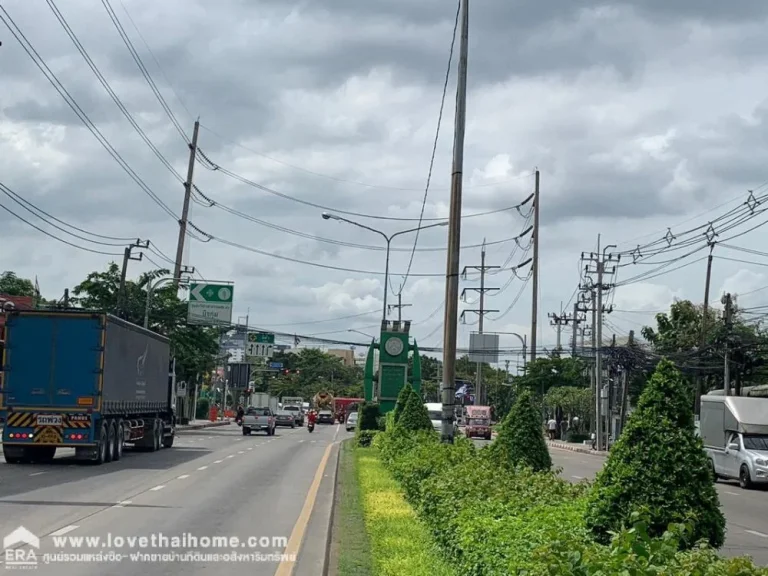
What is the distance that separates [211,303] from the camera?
49.2 metres

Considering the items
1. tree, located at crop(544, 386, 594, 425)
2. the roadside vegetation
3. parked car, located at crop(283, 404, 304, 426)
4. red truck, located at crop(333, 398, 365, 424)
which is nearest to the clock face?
the roadside vegetation

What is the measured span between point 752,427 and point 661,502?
81.3 feet

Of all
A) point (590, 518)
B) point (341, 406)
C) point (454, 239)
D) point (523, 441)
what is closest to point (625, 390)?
point (454, 239)

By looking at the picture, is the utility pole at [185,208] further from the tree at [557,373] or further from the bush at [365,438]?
the tree at [557,373]

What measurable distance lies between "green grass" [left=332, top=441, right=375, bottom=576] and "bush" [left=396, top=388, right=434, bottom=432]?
4.07 m

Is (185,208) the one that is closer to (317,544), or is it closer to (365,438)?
(365,438)

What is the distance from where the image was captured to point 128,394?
29.5m

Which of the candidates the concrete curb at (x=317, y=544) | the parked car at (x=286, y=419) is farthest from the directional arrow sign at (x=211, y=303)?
the concrete curb at (x=317, y=544)

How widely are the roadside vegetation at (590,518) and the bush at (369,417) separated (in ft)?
87.8

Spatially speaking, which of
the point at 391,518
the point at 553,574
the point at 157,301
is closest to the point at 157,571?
the point at 391,518

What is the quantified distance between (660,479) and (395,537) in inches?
203

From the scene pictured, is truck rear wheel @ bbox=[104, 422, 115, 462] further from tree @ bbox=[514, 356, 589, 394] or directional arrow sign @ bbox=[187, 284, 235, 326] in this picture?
tree @ bbox=[514, 356, 589, 394]

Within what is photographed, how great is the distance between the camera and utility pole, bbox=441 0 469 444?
1941 cm

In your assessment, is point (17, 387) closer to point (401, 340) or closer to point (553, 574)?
point (401, 340)
